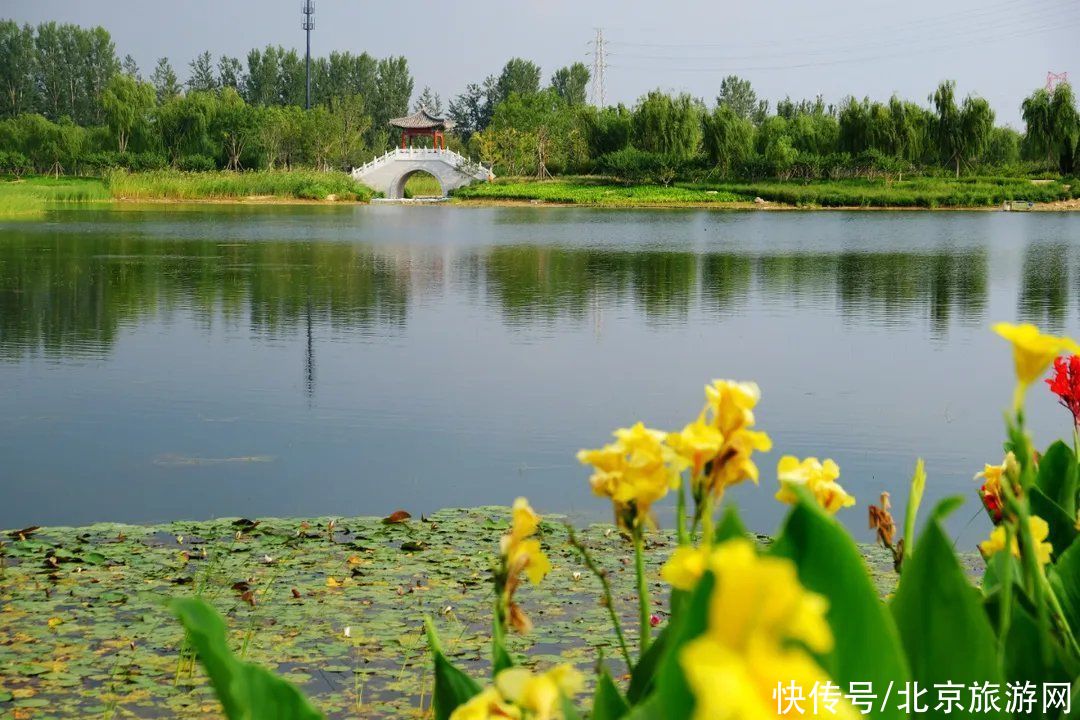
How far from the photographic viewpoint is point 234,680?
84cm

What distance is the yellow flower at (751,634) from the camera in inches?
15.0

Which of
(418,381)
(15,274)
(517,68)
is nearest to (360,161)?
(517,68)

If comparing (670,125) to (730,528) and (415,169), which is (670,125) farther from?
(730,528)

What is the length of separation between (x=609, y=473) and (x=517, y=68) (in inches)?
2688

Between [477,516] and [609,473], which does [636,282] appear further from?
[609,473]

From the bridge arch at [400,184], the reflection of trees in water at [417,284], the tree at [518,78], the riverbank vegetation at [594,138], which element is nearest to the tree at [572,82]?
the tree at [518,78]

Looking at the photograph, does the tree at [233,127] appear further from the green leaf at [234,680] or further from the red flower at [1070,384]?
the green leaf at [234,680]

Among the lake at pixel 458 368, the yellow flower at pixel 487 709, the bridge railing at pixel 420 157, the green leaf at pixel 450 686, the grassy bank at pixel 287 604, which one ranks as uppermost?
the bridge railing at pixel 420 157

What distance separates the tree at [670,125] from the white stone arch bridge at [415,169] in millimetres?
6379

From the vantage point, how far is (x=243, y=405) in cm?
669

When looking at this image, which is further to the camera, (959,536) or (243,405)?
(243,405)

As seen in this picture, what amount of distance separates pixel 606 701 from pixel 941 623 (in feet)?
0.79

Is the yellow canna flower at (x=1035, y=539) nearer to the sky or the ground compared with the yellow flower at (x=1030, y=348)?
nearer to the ground

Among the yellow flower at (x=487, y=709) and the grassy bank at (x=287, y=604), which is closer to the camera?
the yellow flower at (x=487, y=709)
